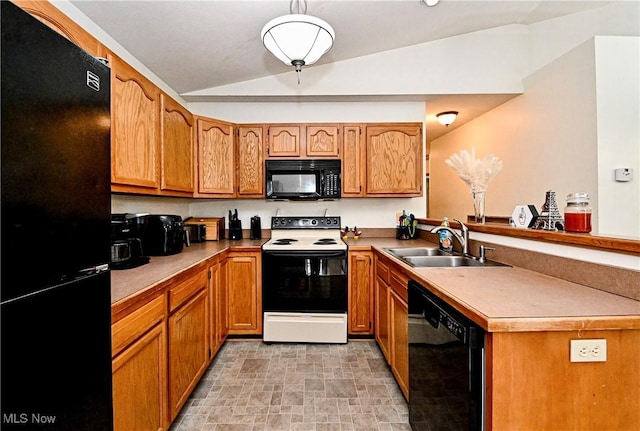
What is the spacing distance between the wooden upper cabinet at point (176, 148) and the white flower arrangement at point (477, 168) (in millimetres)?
2127

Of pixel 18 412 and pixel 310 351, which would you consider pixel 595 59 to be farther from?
pixel 18 412

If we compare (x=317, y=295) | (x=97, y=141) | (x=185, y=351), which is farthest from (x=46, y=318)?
(x=317, y=295)

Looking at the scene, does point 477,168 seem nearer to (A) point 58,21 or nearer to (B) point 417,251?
(B) point 417,251

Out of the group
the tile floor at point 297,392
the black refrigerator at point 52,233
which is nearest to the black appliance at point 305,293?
the tile floor at point 297,392

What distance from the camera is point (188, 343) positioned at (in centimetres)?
181

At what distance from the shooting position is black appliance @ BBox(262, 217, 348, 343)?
2625 mm

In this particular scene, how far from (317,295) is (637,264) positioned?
6.70ft

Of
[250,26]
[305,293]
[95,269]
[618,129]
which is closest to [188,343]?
[305,293]

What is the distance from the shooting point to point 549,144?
9.09ft

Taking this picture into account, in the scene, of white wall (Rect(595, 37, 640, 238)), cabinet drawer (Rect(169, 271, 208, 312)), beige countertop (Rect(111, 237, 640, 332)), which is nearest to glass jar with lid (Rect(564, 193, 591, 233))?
beige countertop (Rect(111, 237, 640, 332))

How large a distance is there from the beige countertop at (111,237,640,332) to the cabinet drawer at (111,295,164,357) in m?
0.09

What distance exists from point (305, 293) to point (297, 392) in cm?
81

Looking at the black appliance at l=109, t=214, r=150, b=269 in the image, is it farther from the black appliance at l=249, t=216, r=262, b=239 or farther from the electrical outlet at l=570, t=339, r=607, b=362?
the electrical outlet at l=570, t=339, r=607, b=362

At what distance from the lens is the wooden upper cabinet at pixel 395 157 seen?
301cm
